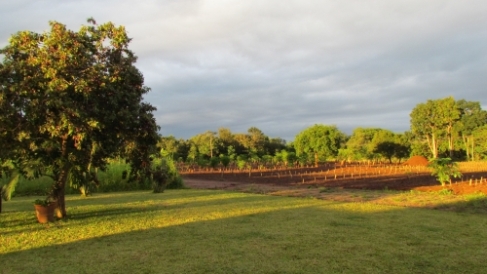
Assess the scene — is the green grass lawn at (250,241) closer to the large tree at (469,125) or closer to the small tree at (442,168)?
the small tree at (442,168)

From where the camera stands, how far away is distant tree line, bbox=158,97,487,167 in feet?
131

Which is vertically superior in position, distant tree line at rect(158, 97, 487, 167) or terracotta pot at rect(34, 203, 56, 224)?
distant tree line at rect(158, 97, 487, 167)

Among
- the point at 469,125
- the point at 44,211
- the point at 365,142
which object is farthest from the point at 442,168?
the point at 365,142

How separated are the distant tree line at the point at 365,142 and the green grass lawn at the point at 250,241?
27021 mm

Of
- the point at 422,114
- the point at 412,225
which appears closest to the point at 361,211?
the point at 412,225

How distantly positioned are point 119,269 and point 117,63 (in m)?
4.92

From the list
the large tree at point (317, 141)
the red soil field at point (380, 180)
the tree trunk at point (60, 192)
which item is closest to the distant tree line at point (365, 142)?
the large tree at point (317, 141)

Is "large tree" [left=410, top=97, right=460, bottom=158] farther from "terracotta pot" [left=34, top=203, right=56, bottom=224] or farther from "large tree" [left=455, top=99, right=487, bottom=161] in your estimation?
"terracotta pot" [left=34, top=203, right=56, bottom=224]

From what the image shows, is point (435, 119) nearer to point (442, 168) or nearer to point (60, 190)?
point (442, 168)

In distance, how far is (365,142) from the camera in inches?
2306

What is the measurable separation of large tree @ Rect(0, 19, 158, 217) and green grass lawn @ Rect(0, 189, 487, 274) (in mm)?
1628

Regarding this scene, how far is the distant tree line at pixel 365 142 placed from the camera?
39812 mm

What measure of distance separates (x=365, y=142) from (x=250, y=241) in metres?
A: 54.7

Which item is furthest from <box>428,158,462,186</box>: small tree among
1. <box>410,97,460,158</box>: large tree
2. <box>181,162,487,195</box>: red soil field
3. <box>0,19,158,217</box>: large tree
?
<box>410,97,460,158</box>: large tree
